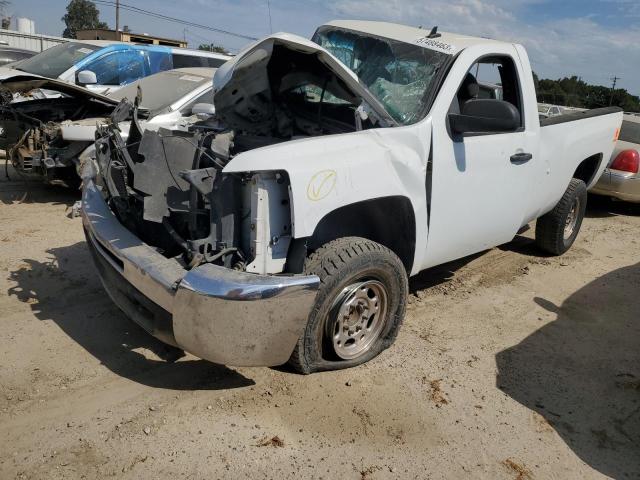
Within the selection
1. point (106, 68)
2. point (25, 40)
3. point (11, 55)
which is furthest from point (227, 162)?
point (25, 40)

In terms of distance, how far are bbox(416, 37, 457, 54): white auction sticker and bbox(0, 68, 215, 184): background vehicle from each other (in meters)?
3.19

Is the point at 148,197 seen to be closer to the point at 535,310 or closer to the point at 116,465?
the point at 116,465

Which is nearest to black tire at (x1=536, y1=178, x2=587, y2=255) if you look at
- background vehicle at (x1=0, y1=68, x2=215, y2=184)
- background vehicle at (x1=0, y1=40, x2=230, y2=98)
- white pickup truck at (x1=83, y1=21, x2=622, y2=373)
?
white pickup truck at (x1=83, y1=21, x2=622, y2=373)

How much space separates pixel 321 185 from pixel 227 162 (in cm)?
59

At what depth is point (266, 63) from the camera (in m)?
3.81

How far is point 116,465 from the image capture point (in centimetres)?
263

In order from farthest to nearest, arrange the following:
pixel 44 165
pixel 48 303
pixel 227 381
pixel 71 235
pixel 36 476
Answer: pixel 44 165 → pixel 71 235 → pixel 48 303 → pixel 227 381 → pixel 36 476

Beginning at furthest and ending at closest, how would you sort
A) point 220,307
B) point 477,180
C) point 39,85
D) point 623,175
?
1. point 623,175
2. point 39,85
3. point 477,180
4. point 220,307

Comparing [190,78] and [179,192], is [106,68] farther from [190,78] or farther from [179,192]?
[179,192]

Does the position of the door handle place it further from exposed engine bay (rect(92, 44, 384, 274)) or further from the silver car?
the silver car

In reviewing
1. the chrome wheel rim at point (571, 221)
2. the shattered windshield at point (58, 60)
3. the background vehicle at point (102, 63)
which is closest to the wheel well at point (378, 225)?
the chrome wheel rim at point (571, 221)

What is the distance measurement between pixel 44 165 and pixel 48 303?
2.97 meters

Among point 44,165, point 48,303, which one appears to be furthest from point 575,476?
point 44,165

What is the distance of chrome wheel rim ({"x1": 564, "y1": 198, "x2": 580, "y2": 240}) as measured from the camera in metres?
6.07
